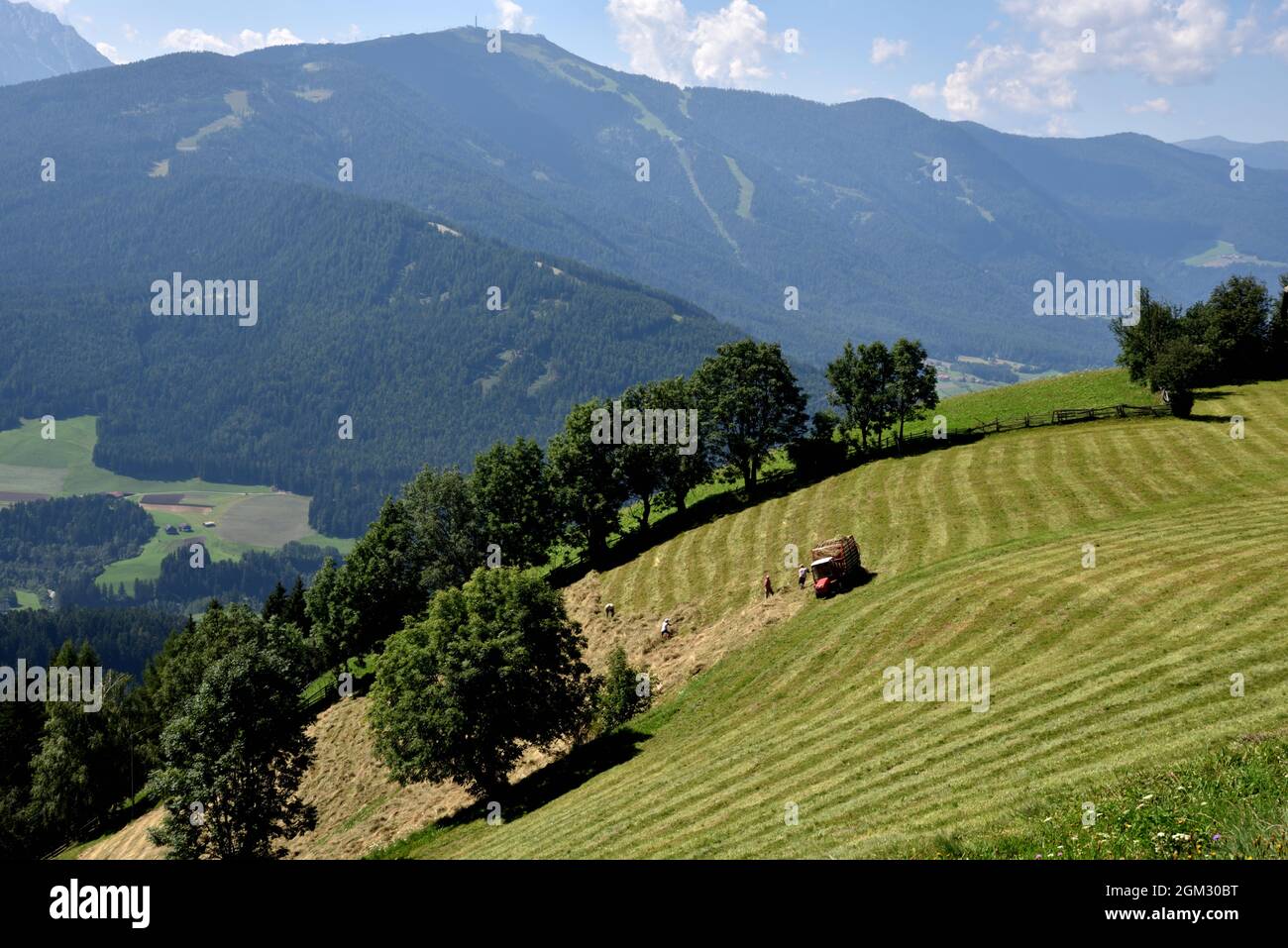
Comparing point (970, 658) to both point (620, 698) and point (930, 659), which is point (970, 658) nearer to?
point (930, 659)

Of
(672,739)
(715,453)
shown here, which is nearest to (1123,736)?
(672,739)

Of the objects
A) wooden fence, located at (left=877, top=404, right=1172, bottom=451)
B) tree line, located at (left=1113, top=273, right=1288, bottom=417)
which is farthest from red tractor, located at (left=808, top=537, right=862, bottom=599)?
tree line, located at (left=1113, top=273, right=1288, bottom=417)

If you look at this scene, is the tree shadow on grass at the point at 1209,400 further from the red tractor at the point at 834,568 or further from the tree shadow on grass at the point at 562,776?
the tree shadow on grass at the point at 562,776

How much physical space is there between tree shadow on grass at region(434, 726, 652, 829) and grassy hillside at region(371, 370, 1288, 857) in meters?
1.22

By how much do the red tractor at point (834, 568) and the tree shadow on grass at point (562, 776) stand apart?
16.7 metres

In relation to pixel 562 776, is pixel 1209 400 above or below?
above

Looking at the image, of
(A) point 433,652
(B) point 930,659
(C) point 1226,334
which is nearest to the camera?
(B) point 930,659

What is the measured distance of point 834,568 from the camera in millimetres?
60156

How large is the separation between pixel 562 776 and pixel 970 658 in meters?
25.2

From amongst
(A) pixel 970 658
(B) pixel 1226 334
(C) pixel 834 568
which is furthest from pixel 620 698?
(B) pixel 1226 334
